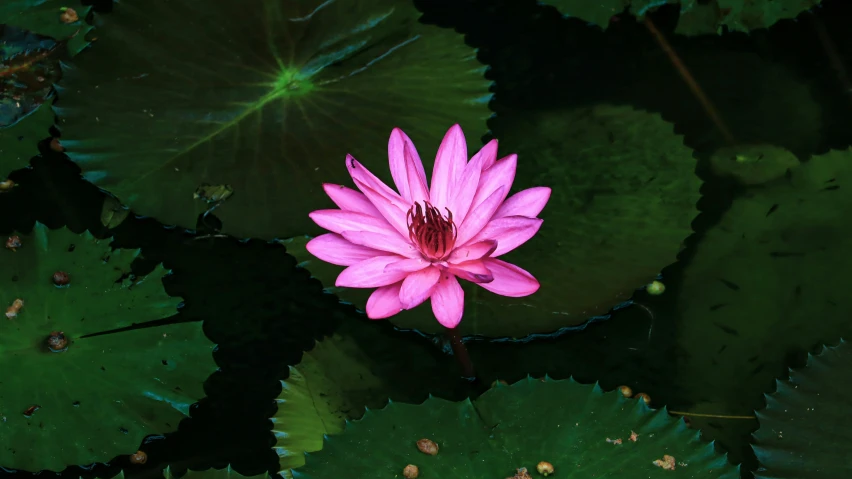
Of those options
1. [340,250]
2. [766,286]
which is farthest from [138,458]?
[766,286]

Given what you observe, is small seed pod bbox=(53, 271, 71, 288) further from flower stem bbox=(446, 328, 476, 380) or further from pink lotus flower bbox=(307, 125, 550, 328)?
flower stem bbox=(446, 328, 476, 380)

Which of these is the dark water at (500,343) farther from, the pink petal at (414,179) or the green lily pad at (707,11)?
the pink petal at (414,179)

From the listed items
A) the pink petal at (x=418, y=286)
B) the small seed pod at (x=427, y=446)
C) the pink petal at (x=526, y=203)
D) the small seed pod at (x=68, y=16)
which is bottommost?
the small seed pod at (x=427, y=446)

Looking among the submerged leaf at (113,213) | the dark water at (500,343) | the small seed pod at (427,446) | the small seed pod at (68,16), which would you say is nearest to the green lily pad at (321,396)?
the dark water at (500,343)

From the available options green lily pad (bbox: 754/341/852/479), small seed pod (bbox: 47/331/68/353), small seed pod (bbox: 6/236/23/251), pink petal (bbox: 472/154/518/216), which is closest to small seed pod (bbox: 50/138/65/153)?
small seed pod (bbox: 6/236/23/251)

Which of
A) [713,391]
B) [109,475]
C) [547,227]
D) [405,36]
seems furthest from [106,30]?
[713,391]

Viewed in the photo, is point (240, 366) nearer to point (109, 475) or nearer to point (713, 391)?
point (109, 475)
